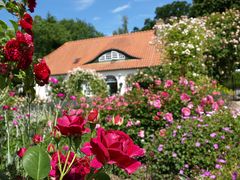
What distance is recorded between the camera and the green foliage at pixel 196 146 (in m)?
4.39

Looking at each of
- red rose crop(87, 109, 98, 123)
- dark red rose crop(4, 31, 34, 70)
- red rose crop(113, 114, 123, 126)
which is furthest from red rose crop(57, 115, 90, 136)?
dark red rose crop(4, 31, 34, 70)

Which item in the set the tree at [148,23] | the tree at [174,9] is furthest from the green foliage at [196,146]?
the tree at [174,9]

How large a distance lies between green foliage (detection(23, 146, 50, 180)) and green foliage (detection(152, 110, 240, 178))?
339 centimetres

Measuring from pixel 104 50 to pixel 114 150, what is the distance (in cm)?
3004

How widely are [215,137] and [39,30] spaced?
3982 cm

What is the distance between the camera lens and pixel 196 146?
4473 millimetres

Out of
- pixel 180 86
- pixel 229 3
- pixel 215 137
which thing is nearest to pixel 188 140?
pixel 215 137

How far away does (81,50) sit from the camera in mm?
34500

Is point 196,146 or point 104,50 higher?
point 104,50

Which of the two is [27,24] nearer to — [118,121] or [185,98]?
[118,121]

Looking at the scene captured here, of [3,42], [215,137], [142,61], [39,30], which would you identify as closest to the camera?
[3,42]

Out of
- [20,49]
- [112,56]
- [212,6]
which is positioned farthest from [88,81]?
[212,6]

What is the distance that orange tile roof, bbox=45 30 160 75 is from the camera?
95.2 ft

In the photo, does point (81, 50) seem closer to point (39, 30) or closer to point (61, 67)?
point (61, 67)
